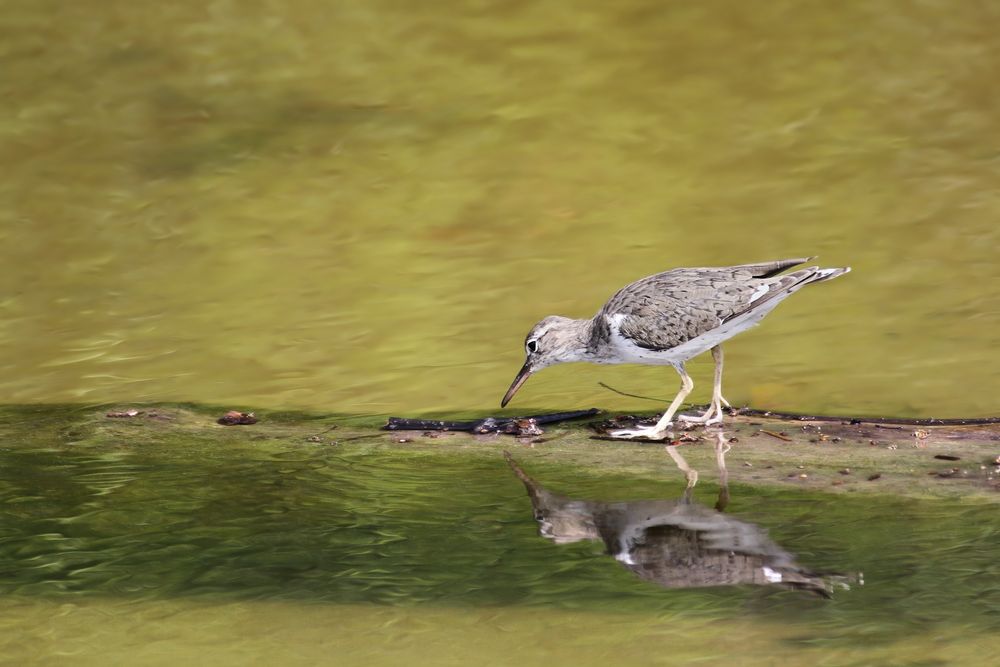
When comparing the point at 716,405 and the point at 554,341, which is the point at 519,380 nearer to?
the point at 554,341

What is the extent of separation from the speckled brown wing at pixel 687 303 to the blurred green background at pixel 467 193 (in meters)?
1.10

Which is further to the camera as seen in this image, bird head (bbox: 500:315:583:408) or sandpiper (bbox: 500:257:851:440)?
bird head (bbox: 500:315:583:408)

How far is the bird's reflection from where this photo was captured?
6.49m

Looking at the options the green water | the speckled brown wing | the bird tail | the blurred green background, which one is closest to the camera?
the green water

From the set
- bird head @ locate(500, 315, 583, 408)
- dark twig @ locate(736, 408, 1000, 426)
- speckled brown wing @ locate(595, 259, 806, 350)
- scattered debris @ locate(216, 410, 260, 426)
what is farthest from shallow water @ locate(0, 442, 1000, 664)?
dark twig @ locate(736, 408, 1000, 426)

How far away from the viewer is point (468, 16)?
1666 centimetres

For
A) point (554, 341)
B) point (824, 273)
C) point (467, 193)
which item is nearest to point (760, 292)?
point (824, 273)

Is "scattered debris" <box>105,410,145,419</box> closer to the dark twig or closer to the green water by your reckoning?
the green water

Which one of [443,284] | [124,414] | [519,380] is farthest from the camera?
[443,284]

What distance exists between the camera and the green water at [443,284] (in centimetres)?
639

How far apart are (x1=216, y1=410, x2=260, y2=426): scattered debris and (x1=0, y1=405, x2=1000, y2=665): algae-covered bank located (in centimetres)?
9

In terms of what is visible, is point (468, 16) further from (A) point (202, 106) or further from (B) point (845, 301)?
(B) point (845, 301)

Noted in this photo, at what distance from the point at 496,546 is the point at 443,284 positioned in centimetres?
547

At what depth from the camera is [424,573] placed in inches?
270
